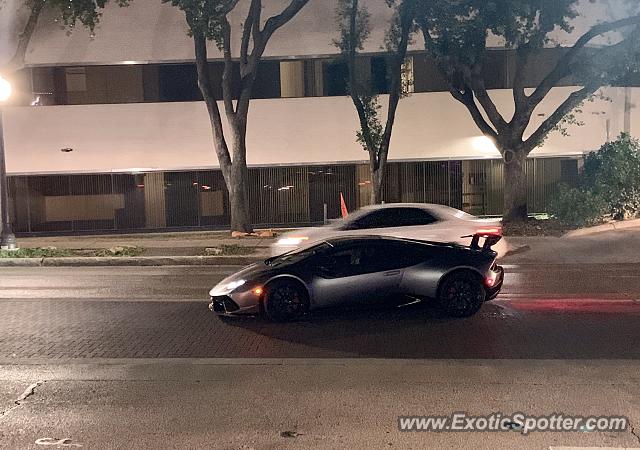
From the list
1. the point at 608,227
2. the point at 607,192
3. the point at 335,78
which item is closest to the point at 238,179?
the point at 335,78

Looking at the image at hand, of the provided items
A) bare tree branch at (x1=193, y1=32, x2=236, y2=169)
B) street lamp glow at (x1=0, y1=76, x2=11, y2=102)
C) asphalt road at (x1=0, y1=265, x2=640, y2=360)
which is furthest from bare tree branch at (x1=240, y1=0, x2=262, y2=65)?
asphalt road at (x1=0, y1=265, x2=640, y2=360)

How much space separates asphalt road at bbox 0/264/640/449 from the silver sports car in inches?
10.3


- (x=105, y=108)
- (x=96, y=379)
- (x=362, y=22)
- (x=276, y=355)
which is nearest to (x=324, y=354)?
(x=276, y=355)

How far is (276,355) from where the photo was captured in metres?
8.23

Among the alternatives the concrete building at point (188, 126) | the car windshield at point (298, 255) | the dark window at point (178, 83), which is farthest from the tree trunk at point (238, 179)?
the car windshield at point (298, 255)

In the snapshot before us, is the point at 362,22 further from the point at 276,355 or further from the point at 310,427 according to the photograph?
the point at 310,427

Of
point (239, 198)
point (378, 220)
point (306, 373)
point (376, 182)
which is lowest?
point (306, 373)

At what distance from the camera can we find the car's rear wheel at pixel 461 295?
390 inches

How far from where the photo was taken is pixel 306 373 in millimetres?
7461

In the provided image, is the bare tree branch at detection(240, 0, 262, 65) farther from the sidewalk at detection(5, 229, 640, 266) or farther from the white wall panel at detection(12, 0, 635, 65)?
the sidewalk at detection(5, 229, 640, 266)

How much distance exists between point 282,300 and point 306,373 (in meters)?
2.44

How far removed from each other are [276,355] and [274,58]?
20523mm

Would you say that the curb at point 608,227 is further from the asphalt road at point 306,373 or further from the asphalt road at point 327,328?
the asphalt road at point 306,373

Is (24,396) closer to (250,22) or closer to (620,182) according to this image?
(250,22)
